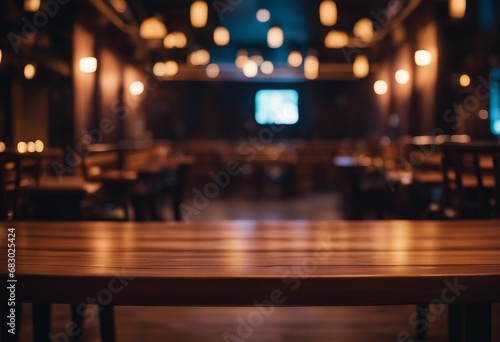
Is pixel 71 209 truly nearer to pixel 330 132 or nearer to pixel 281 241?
pixel 281 241

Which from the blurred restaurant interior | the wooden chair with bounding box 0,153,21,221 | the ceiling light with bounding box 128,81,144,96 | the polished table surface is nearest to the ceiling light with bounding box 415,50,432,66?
the blurred restaurant interior

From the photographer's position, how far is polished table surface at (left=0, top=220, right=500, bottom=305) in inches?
51.4

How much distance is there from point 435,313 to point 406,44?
8.86 meters

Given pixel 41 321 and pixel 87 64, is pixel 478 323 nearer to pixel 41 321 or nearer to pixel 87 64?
pixel 41 321

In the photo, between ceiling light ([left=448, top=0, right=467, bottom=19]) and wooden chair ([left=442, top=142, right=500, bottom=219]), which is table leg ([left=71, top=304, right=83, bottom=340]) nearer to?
wooden chair ([left=442, top=142, right=500, bottom=219])

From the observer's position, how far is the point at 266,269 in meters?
1.37

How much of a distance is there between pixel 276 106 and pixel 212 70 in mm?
2319

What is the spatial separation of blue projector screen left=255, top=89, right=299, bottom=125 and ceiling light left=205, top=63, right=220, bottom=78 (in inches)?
59.5

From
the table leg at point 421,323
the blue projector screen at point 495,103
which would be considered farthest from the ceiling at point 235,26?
the table leg at point 421,323

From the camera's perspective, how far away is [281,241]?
175 cm

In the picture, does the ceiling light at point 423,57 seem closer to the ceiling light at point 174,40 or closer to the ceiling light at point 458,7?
the ceiling light at point 458,7

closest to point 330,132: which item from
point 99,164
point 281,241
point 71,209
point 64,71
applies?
point 64,71

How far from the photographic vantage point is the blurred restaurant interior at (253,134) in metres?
3.15

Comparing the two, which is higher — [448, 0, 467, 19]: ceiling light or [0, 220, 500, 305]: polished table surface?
[448, 0, 467, 19]: ceiling light
